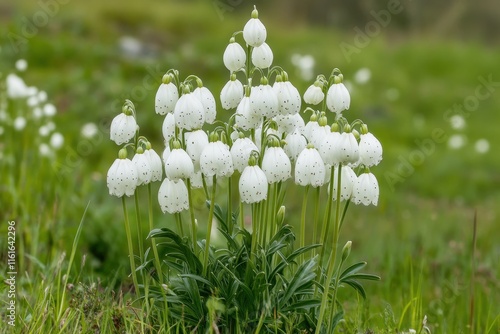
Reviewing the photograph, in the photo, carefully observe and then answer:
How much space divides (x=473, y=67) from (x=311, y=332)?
435 inches

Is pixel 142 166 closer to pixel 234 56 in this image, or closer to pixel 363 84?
pixel 234 56

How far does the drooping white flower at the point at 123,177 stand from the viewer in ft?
7.72

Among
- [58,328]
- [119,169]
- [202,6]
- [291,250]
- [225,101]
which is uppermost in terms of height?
[202,6]

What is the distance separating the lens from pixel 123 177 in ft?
7.72

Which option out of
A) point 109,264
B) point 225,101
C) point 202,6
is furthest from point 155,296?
point 202,6

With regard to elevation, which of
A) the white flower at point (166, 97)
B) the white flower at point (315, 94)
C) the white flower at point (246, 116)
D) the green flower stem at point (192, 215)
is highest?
the white flower at point (315, 94)

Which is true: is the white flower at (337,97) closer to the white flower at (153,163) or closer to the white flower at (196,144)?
the white flower at (196,144)

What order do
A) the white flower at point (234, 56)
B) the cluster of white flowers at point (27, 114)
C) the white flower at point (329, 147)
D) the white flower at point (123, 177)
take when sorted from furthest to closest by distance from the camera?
the cluster of white flowers at point (27, 114)
the white flower at point (234, 56)
the white flower at point (123, 177)
the white flower at point (329, 147)

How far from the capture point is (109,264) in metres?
4.04

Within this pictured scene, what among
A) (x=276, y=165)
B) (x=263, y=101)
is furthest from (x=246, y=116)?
(x=276, y=165)

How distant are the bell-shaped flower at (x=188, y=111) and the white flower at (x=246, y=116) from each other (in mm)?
155

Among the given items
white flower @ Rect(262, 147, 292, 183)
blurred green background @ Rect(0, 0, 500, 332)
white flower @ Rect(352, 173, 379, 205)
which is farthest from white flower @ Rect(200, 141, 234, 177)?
blurred green background @ Rect(0, 0, 500, 332)

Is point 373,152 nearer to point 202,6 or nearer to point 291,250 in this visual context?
point 291,250

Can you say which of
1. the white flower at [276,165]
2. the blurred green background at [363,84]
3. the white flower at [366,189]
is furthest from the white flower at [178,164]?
the blurred green background at [363,84]
